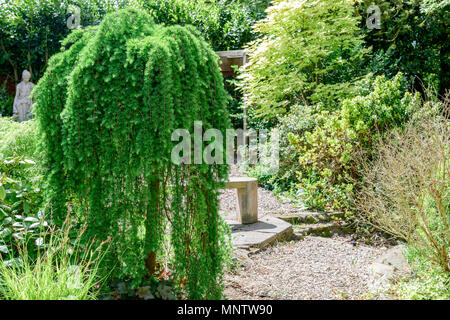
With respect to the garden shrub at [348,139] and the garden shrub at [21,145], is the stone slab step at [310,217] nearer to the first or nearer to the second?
the garden shrub at [348,139]

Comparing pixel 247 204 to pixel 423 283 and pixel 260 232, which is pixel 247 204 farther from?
pixel 423 283

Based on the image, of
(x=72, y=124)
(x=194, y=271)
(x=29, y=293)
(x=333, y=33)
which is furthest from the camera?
(x=333, y=33)

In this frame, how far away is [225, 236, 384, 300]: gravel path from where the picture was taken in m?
3.29

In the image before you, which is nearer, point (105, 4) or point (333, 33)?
point (333, 33)

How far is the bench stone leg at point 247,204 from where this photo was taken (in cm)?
483

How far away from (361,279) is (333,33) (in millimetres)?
5810

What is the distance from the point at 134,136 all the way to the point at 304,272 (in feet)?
7.80

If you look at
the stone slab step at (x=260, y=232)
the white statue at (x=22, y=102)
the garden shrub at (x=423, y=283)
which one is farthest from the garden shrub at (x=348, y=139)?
the white statue at (x=22, y=102)

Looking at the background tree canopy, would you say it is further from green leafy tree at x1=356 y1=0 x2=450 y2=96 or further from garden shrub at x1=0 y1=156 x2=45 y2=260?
garden shrub at x1=0 y1=156 x2=45 y2=260

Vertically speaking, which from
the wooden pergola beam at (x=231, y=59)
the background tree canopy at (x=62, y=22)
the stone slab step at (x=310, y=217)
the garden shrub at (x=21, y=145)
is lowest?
the stone slab step at (x=310, y=217)

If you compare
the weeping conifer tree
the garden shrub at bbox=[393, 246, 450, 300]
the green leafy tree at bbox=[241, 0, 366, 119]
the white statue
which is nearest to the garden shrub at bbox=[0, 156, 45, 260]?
the weeping conifer tree

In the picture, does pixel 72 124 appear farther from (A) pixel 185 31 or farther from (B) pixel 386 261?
(B) pixel 386 261

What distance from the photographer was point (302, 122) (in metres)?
6.84
